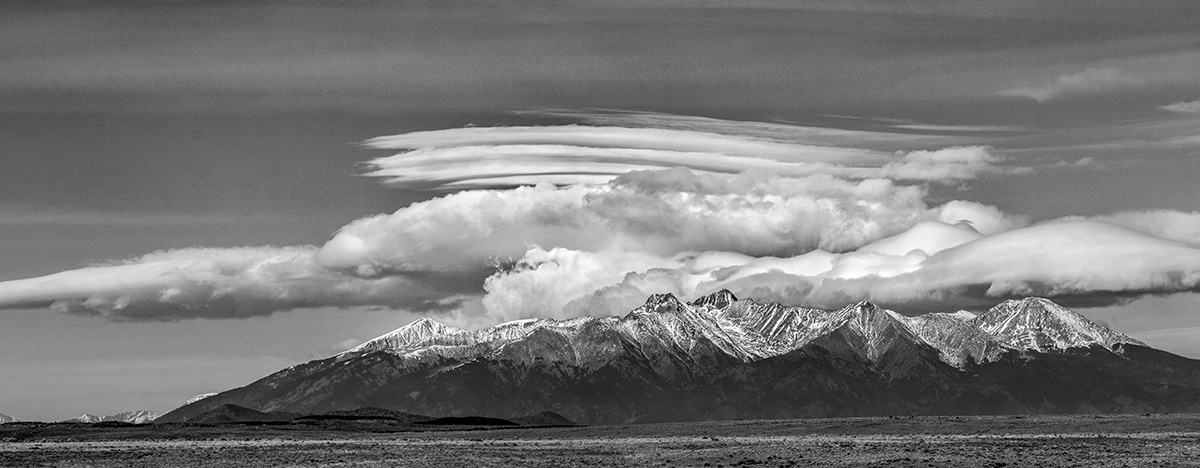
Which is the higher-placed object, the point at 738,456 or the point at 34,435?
the point at 34,435

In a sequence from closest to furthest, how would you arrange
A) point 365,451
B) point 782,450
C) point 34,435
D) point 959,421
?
point 782,450 → point 365,451 → point 34,435 → point 959,421

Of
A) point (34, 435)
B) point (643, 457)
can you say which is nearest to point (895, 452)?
point (643, 457)

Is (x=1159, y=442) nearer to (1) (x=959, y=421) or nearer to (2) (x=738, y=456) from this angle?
(2) (x=738, y=456)

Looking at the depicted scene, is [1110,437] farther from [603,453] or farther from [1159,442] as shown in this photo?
[603,453]

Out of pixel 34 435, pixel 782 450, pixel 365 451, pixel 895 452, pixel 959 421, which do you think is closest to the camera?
pixel 895 452

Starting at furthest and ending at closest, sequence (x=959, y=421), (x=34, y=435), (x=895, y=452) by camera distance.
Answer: (x=959, y=421)
(x=34, y=435)
(x=895, y=452)

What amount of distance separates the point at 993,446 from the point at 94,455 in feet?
216

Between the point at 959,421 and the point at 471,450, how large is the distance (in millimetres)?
74679

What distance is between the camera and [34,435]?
485ft

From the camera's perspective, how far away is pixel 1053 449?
3720 inches

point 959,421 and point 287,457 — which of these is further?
point 959,421

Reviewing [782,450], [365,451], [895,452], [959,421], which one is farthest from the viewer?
[959,421]

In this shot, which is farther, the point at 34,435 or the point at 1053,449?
the point at 34,435

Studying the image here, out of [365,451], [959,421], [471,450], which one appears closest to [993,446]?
[471,450]
